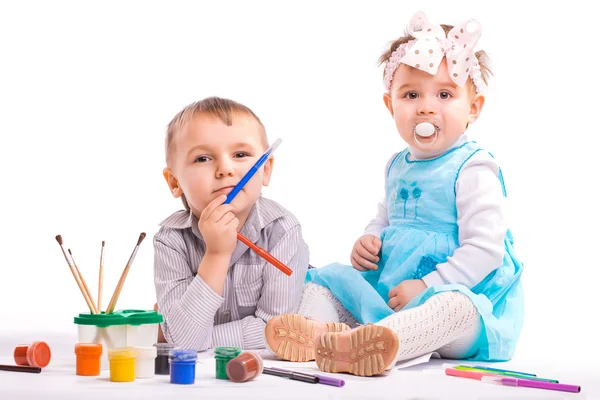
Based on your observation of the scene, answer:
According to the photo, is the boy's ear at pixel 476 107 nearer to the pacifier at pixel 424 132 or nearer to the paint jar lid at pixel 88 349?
the pacifier at pixel 424 132

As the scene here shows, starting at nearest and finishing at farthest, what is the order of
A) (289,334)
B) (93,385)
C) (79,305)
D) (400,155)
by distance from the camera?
(93,385) → (289,334) → (400,155) → (79,305)

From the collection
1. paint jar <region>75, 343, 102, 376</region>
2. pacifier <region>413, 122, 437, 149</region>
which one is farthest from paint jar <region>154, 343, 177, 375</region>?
pacifier <region>413, 122, 437, 149</region>

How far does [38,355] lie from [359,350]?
0.58 m

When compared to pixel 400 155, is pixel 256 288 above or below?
below

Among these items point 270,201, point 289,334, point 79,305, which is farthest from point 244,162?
point 79,305

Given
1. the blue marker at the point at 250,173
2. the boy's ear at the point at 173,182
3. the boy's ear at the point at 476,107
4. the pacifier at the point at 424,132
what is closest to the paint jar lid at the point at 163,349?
the blue marker at the point at 250,173

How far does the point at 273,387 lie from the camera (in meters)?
1.48

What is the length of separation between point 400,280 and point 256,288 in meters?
0.33

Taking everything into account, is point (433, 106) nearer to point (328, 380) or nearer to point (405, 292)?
point (405, 292)

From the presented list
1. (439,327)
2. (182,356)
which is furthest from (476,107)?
(182,356)

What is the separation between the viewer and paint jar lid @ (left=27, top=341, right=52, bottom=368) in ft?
5.37

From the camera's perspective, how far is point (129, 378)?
1527mm

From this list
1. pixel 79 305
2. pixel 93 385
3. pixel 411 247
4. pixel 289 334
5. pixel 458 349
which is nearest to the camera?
pixel 93 385

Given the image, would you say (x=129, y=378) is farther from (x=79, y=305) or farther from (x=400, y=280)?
(x=79, y=305)
